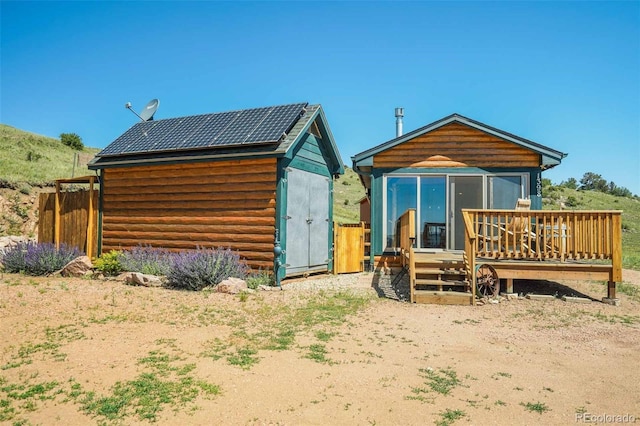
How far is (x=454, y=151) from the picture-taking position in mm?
12656

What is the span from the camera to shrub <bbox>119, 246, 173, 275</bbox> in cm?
1093

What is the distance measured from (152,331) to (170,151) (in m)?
7.32

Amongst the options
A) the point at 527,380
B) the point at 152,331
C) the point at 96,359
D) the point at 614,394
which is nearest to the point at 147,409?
the point at 96,359

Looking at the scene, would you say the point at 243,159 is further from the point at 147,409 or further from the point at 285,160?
the point at 147,409

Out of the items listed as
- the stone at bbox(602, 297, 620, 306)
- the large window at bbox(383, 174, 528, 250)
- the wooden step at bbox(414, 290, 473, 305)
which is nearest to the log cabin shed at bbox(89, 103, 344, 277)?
the large window at bbox(383, 174, 528, 250)

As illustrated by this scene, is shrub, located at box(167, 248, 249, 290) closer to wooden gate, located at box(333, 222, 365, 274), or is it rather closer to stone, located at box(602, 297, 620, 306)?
wooden gate, located at box(333, 222, 365, 274)

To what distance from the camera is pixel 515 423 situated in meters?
3.51

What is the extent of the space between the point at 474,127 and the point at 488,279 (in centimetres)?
538

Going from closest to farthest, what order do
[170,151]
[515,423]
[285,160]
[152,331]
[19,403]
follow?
[515,423] → [19,403] → [152,331] → [285,160] → [170,151]

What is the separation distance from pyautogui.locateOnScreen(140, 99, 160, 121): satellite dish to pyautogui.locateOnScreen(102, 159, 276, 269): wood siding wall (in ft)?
10.7

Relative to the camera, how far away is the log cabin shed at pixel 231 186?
1088 cm

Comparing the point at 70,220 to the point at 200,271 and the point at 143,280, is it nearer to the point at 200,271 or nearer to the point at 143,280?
the point at 143,280

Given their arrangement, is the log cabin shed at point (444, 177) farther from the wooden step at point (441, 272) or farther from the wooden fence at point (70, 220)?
the wooden fence at point (70, 220)

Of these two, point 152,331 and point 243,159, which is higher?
point 243,159
